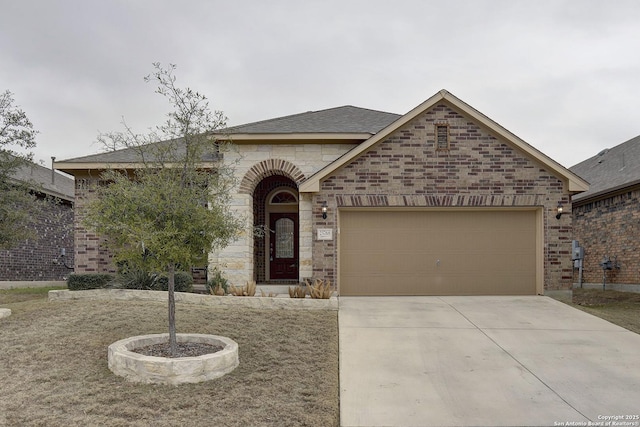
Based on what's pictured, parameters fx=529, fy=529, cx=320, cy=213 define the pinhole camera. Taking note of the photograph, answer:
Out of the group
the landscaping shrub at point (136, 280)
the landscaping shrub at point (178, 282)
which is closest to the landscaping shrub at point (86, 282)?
the landscaping shrub at point (136, 280)

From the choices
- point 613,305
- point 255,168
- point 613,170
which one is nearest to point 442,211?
point 613,305

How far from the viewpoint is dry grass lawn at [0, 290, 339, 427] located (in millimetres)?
5781

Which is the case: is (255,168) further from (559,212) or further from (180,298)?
(559,212)

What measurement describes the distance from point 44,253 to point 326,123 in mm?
12985

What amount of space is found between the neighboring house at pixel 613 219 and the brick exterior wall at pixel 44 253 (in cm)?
1824

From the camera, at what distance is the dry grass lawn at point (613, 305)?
10625 mm

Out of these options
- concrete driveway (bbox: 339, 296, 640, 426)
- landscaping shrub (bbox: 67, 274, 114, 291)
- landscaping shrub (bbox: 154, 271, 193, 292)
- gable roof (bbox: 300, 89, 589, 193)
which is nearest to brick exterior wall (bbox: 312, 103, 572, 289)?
gable roof (bbox: 300, 89, 589, 193)

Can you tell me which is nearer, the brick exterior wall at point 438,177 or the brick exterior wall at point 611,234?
the brick exterior wall at point 438,177

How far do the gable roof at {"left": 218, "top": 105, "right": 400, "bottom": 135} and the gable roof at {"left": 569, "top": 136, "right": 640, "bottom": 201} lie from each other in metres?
7.06

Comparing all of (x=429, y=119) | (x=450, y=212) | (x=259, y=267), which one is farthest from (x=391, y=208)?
(x=259, y=267)

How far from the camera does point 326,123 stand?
15.8m

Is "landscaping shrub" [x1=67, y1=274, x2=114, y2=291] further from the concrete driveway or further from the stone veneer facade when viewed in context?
the concrete driveway

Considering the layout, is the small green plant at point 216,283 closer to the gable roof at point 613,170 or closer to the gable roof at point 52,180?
the gable roof at point 52,180

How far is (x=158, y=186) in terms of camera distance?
716 centimetres
